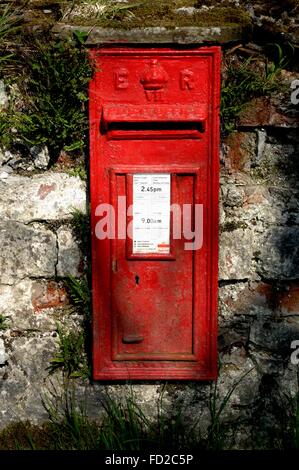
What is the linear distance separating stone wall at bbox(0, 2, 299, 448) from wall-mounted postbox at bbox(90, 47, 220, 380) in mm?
135

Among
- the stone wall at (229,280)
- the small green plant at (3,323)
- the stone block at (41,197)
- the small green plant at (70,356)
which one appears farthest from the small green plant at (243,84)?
the small green plant at (3,323)

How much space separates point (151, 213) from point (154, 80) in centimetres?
53

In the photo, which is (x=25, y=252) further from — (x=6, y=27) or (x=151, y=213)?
(x=6, y=27)

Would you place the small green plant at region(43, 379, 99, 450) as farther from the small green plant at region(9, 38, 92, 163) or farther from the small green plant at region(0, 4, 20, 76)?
the small green plant at region(0, 4, 20, 76)

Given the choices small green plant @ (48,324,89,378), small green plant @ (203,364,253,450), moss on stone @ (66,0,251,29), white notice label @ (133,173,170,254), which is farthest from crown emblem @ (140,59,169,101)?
small green plant @ (203,364,253,450)

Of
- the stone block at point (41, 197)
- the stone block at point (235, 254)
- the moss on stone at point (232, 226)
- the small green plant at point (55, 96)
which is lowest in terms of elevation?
the stone block at point (235, 254)

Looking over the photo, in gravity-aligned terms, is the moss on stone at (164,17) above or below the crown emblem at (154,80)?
above

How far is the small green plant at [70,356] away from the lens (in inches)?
104

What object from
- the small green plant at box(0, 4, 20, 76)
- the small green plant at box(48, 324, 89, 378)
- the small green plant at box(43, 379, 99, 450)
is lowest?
the small green plant at box(43, 379, 99, 450)

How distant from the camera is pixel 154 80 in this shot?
→ 95.1 inches

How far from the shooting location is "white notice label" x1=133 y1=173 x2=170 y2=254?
8.13 feet

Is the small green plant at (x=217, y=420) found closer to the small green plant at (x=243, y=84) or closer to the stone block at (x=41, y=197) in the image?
the stone block at (x=41, y=197)

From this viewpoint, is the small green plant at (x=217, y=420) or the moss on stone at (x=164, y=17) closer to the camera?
the moss on stone at (x=164, y=17)

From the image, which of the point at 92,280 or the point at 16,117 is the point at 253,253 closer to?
the point at 92,280
